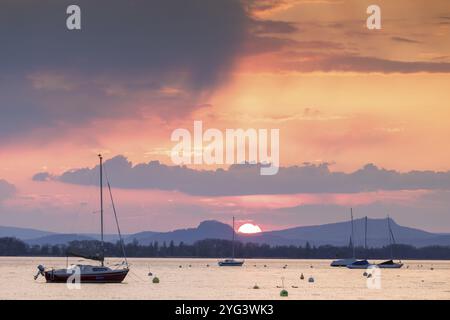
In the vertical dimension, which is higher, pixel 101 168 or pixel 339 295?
pixel 101 168

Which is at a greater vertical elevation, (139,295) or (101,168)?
(101,168)
